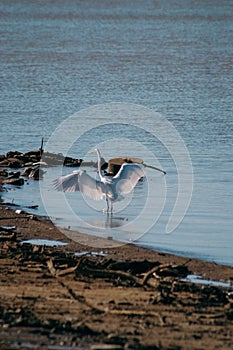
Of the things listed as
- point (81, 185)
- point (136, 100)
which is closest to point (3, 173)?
point (81, 185)

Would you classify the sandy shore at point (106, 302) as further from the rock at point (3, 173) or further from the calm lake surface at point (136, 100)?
the rock at point (3, 173)

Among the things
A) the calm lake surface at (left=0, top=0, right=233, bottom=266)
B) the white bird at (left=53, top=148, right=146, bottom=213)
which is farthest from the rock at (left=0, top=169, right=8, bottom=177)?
the white bird at (left=53, top=148, right=146, bottom=213)

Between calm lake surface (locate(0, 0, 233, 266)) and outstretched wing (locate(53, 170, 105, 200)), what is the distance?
1.29 ft

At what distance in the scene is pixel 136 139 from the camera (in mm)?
23094

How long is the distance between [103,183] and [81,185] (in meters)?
0.36

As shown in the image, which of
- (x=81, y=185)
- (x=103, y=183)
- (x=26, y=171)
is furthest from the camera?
(x=26, y=171)

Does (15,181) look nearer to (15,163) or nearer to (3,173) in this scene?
(3,173)

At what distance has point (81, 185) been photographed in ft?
50.4

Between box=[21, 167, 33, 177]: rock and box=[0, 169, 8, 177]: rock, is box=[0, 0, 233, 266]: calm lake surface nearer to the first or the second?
box=[21, 167, 33, 177]: rock

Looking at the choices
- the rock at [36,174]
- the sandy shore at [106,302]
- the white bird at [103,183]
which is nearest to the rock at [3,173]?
the rock at [36,174]

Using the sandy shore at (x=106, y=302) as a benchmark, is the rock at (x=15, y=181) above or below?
above

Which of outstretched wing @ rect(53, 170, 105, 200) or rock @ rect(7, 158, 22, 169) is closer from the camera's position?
outstretched wing @ rect(53, 170, 105, 200)

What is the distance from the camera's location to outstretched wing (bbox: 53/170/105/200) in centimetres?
1534

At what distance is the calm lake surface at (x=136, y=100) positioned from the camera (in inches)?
595
